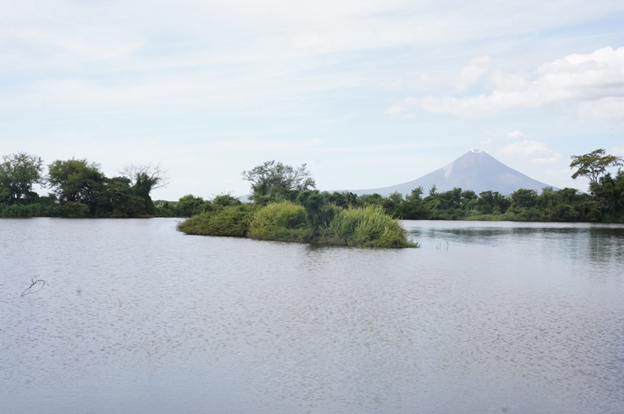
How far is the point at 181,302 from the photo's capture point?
9750 millimetres

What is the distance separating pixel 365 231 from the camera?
23.2 meters

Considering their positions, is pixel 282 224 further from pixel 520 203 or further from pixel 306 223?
pixel 520 203

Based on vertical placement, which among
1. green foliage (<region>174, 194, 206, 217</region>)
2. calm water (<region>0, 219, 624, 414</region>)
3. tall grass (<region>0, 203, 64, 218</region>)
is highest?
green foliage (<region>174, 194, 206, 217</region>)

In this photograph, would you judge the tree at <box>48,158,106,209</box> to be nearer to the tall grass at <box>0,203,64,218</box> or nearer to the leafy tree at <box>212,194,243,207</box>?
the tall grass at <box>0,203,64,218</box>

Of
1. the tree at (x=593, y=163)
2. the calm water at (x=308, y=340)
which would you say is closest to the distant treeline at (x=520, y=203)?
the tree at (x=593, y=163)

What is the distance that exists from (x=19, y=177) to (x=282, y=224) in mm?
37341

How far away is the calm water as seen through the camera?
512 centimetres

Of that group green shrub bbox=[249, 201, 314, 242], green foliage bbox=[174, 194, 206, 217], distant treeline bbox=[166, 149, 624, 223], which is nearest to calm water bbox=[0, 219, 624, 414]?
green shrub bbox=[249, 201, 314, 242]

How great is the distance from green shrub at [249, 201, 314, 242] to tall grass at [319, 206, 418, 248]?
136cm

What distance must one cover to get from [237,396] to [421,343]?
290 cm

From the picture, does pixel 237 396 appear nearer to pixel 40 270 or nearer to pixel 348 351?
pixel 348 351

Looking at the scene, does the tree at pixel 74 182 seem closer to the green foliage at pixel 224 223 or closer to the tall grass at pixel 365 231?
the green foliage at pixel 224 223

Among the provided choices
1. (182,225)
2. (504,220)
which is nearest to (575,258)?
(182,225)

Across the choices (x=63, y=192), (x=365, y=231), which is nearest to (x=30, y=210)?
(x=63, y=192)
